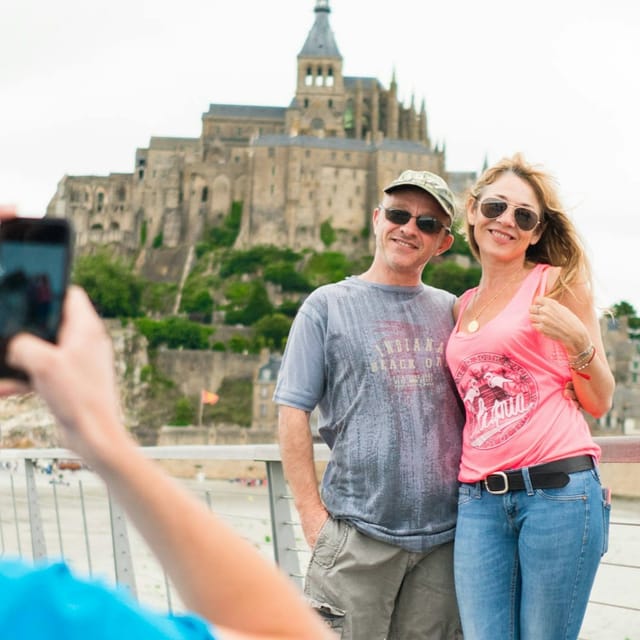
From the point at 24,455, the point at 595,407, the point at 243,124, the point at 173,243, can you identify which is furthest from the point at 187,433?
the point at 595,407

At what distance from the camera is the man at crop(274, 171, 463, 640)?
118 inches

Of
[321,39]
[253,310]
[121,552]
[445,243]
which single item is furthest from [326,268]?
[445,243]

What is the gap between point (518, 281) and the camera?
3051 millimetres

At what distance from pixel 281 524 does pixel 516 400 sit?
130 cm

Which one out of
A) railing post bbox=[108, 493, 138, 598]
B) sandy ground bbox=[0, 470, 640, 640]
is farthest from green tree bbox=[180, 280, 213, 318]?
railing post bbox=[108, 493, 138, 598]

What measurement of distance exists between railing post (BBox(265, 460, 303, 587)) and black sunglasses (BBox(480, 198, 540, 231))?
4.02ft

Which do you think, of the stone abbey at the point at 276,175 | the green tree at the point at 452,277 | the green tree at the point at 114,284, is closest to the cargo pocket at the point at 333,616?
the green tree at the point at 114,284

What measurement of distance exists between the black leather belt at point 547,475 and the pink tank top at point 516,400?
0.06ft

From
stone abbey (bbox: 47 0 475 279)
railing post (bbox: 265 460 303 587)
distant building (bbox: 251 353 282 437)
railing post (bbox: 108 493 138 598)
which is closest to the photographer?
railing post (bbox: 265 460 303 587)

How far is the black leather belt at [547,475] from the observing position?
107 inches

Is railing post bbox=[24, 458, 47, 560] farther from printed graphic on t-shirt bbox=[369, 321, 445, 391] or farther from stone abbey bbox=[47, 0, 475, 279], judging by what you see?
stone abbey bbox=[47, 0, 475, 279]

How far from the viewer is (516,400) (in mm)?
2816

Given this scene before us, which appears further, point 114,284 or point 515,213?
point 114,284

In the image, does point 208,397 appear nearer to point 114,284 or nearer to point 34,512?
point 114,284
